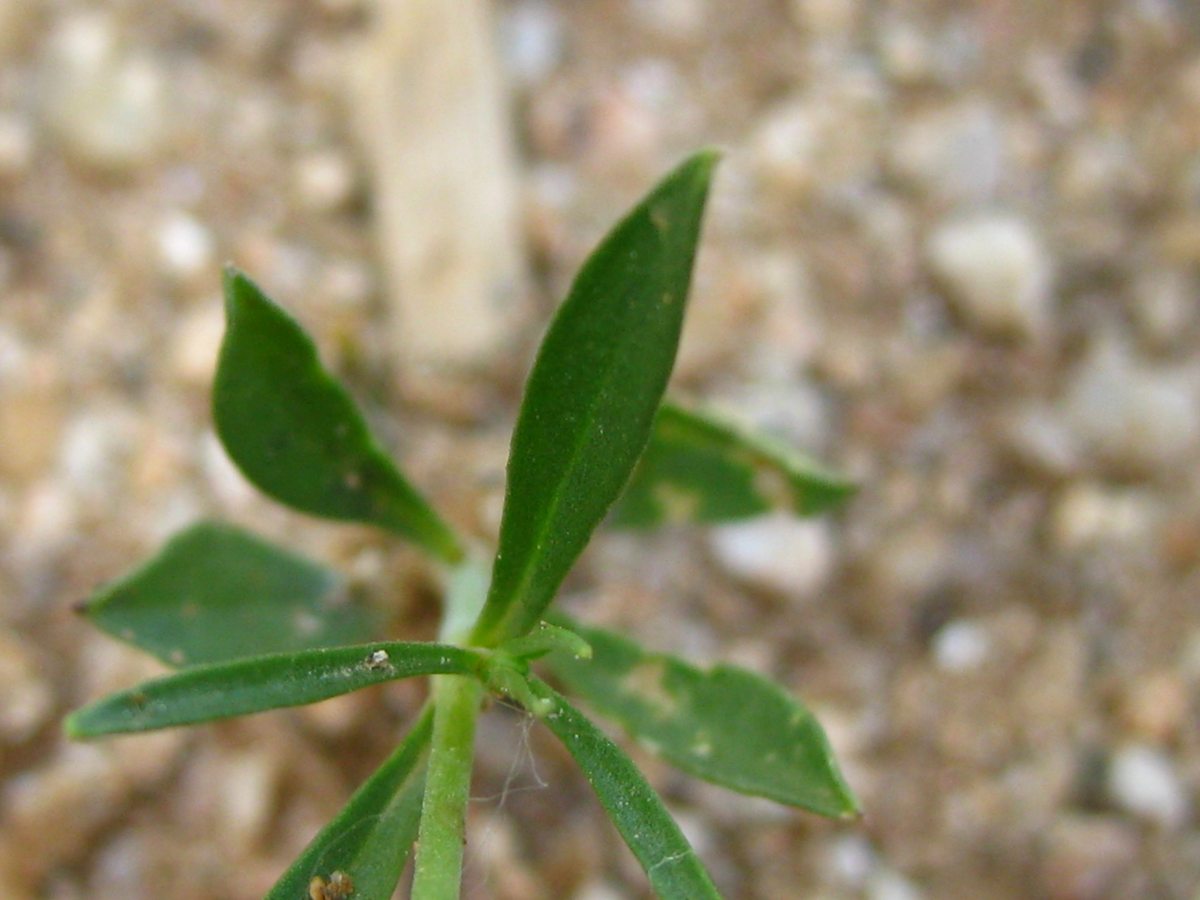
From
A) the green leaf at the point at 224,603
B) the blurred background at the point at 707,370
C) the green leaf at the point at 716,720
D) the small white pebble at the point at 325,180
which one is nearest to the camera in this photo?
the green leaf at the point at 716,720

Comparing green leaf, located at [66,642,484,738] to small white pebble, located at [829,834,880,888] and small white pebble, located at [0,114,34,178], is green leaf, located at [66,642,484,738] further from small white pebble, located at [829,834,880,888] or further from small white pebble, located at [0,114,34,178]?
small white pebble, located at [0,114,34,178]

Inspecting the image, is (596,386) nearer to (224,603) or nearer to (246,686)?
(246,686)

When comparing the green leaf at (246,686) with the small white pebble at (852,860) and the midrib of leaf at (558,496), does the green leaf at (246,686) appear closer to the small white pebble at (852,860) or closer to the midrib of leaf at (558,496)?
the midrib of leaf at (558,496)

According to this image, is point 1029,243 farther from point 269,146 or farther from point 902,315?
point 269,146

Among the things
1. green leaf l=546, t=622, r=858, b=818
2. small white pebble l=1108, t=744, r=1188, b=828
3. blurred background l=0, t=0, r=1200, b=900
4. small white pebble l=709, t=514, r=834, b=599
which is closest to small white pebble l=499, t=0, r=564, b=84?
blurred background l=0, t=0, r=1200, b=900

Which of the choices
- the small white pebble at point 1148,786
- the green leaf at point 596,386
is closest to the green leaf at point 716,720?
the green leaf at point 596,386

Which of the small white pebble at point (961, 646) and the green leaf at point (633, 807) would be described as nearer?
the green leaf at point (633, 807)

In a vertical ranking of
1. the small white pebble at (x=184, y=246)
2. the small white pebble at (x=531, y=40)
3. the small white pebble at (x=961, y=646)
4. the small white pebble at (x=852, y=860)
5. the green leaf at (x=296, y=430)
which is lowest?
the green leaf at (x=296, y=430)
